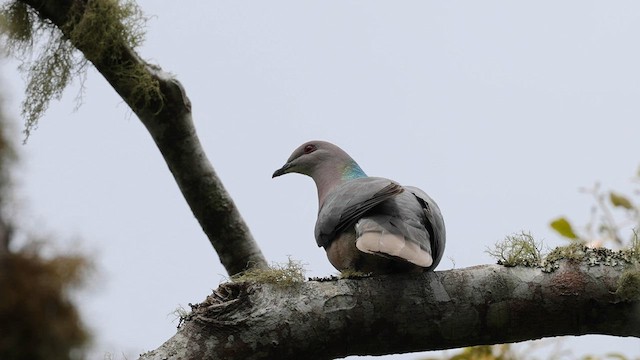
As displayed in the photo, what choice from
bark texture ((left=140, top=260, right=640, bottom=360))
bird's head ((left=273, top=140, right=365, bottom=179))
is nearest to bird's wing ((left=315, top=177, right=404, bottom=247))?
bark texture ((left=140, top=260, right=640, bottom=360))

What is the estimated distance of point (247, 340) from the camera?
3186 millimetres

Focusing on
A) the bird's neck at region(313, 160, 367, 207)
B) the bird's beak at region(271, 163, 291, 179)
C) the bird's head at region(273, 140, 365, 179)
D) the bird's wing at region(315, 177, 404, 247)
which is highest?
the bird's beak at region(271, 163, 291, 179)

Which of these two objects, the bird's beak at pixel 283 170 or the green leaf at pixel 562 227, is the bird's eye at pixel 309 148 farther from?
the green leaf at pixel 562 227

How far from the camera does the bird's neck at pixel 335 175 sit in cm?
497

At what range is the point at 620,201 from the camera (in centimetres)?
417

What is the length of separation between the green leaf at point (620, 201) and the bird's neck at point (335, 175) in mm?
1297

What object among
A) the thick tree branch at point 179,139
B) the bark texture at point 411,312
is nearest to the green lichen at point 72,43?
the thick tree branch at point 179,139

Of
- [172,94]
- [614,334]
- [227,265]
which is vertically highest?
[172,94]

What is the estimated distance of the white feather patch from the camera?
357 cm

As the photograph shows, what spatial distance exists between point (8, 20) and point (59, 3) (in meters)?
0.53

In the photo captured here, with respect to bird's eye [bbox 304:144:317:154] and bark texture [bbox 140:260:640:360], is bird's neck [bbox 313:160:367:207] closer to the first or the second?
bird's eye [bbox 304:144:317:154]

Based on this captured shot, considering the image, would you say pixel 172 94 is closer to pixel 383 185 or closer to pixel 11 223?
pixel 383 185

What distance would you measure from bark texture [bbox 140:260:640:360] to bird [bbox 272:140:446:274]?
18cm

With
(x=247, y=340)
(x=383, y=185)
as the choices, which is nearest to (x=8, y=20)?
(x=383, y=185)
